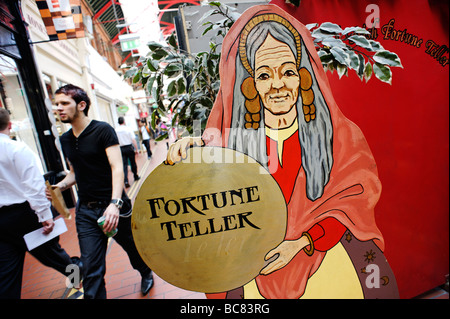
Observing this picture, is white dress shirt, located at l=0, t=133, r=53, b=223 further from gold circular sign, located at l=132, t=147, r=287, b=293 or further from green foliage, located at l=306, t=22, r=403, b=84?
green foliage, located at l=306, t=22, r=403, b=84

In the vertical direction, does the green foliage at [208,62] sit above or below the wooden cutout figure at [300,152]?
above

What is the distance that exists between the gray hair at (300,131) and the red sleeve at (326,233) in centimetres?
14

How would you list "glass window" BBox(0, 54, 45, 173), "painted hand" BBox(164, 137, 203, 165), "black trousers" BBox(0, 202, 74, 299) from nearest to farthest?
"painted hand" BBox(164, 137, 203, 165), "black trousers" BBox(0, 202, 74, 299), "glass window" BBox(0, 54, 45, 173)

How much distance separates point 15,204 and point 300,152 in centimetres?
200

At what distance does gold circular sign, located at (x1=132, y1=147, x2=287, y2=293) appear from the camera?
866 mm

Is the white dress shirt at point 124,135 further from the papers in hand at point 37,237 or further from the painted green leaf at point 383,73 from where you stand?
the painted green leaf at point 383,73

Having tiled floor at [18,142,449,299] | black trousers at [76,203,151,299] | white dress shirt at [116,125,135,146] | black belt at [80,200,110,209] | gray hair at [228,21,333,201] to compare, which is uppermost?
gray hair at [228,21,333,201]

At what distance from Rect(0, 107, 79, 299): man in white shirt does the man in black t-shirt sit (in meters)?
0.24

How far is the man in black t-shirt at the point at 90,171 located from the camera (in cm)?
157

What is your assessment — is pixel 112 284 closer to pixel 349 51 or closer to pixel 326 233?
pixel 326 233

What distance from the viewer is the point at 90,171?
1.63m

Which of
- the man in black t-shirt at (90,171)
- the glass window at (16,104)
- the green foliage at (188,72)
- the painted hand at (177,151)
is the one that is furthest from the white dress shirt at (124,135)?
the painted hand at (177,151)

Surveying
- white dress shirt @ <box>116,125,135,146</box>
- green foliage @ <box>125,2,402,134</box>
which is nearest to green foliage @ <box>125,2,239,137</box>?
green foliage @ <box>125,2,402,134</box>

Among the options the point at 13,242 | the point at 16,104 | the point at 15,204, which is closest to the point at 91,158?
the point at 15,204
